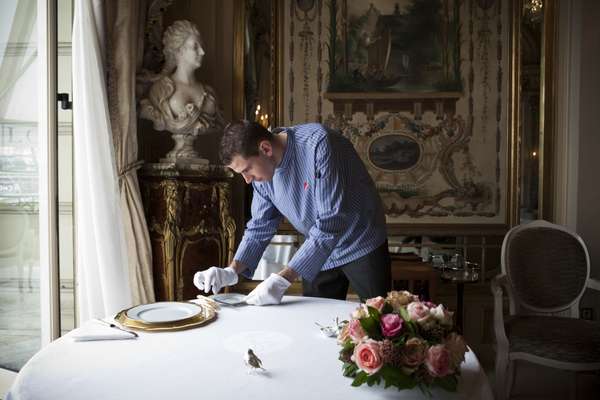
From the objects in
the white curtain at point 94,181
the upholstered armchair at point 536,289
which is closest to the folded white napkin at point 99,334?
the white curtain at point 94,181

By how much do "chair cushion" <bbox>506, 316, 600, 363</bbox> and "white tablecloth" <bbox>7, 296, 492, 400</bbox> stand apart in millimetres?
1526

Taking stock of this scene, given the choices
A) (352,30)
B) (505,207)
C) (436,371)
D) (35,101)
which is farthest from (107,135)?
(505,207)

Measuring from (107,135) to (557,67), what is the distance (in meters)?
3.03

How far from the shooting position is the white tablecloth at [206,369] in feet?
3.38

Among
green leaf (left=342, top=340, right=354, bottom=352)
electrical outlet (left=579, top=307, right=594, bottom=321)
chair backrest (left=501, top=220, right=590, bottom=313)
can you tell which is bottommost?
electrical outlet (left=579, top=307, right=594, bottom=321)

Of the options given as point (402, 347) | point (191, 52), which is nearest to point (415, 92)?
point (191, 52)

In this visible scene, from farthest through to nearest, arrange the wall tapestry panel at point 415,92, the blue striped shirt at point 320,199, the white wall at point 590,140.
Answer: the wall tapestry panel at point 415,92
the white wall at point 590,140
the blue striped shirt at point 320,199

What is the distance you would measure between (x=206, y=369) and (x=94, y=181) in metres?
1.83

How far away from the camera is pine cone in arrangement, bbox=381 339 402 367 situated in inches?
40.0

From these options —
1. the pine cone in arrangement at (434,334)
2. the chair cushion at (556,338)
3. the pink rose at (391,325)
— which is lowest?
the chair cushion at (556,338)

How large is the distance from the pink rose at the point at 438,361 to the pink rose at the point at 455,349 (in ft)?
0.08

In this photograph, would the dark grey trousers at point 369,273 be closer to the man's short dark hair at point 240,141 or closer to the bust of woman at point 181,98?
the man's short dark hair at point 240,141

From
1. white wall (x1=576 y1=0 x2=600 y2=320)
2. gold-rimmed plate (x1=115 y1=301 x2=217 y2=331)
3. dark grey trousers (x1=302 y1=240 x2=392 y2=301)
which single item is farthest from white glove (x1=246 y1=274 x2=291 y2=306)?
white wall (x1=576 y1=0 x2=600 y2=320)

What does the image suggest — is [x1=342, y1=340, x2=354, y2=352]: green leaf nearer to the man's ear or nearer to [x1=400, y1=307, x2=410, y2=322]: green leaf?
[x1=400, y1=307, x2=410, y2=322]: green leaf
